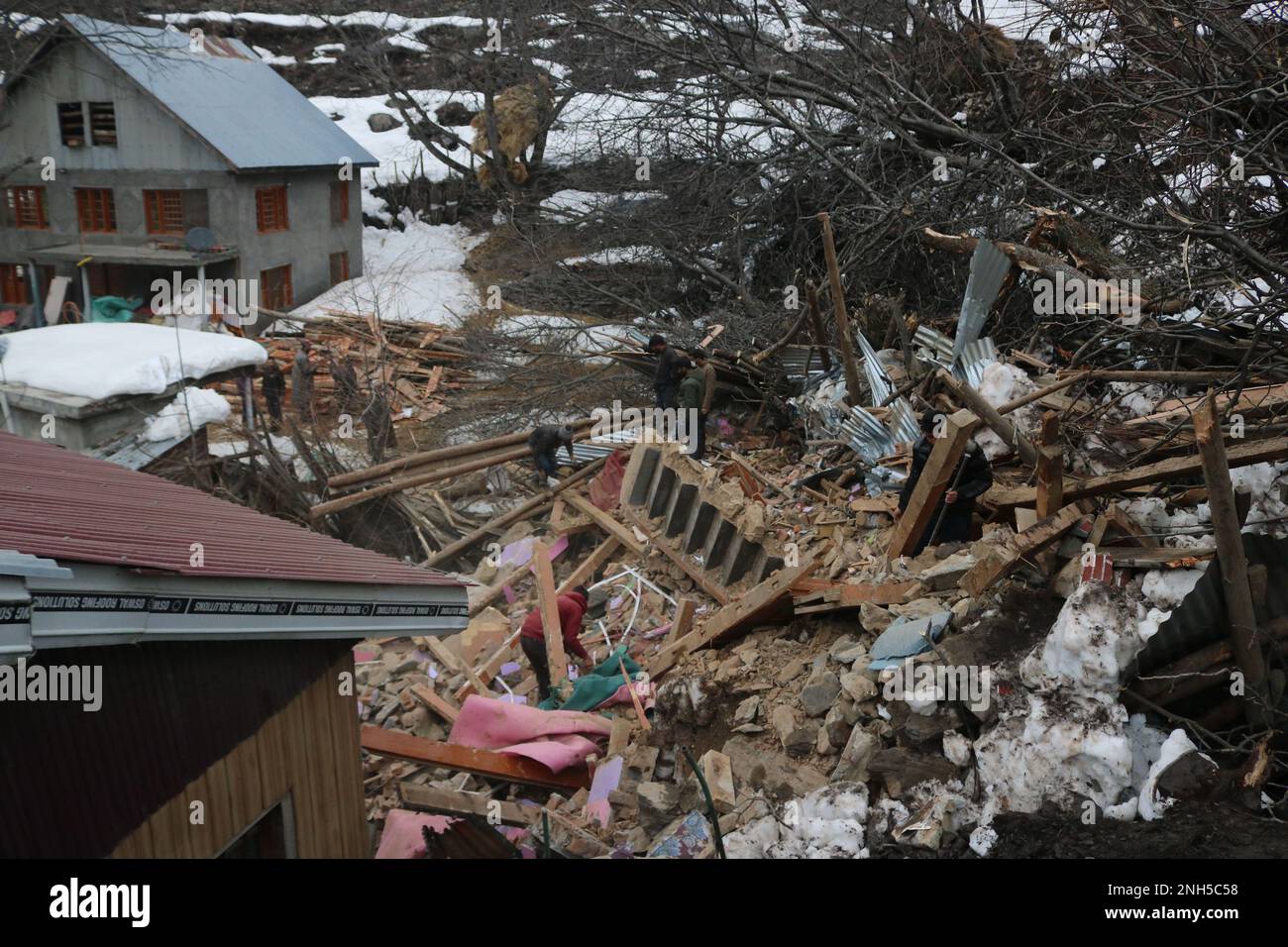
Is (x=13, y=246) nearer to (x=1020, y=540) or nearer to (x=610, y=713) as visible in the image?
(x=610, y=713)

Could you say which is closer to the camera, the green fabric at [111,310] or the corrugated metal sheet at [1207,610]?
the corrugated metal sheet at [1207,610]

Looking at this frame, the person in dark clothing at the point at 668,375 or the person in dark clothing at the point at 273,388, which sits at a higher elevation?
the person in dark clothing at the point at 668,375

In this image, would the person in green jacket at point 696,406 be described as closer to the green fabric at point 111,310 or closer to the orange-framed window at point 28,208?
the green fabric at point 111,310

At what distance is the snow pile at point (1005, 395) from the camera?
362 inches

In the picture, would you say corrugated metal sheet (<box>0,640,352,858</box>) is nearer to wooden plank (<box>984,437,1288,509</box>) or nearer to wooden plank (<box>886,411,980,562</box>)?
wooden plank (<box>886,411,980,562</box>)

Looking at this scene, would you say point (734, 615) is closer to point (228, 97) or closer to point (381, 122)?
point (228, 97)

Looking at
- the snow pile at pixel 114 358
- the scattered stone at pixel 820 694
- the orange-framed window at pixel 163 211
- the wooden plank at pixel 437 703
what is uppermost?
the orange-framed window at pixel 163 211

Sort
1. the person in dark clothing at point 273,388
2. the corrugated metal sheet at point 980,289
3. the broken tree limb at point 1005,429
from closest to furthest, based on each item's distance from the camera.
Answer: the broken tree limb at point 1005,429 → the corrugated metal sheet at point 980,289 → the person in dark clothing at point 273,388

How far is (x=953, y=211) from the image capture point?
45.5 feet

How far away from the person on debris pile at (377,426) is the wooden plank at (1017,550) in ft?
29.0

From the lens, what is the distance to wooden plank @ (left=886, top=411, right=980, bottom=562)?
7.77 m

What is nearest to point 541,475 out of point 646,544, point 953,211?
point 646,544

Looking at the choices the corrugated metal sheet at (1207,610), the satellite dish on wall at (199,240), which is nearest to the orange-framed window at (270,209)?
the satellite dish on wall at (199,240)

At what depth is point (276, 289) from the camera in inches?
1112
